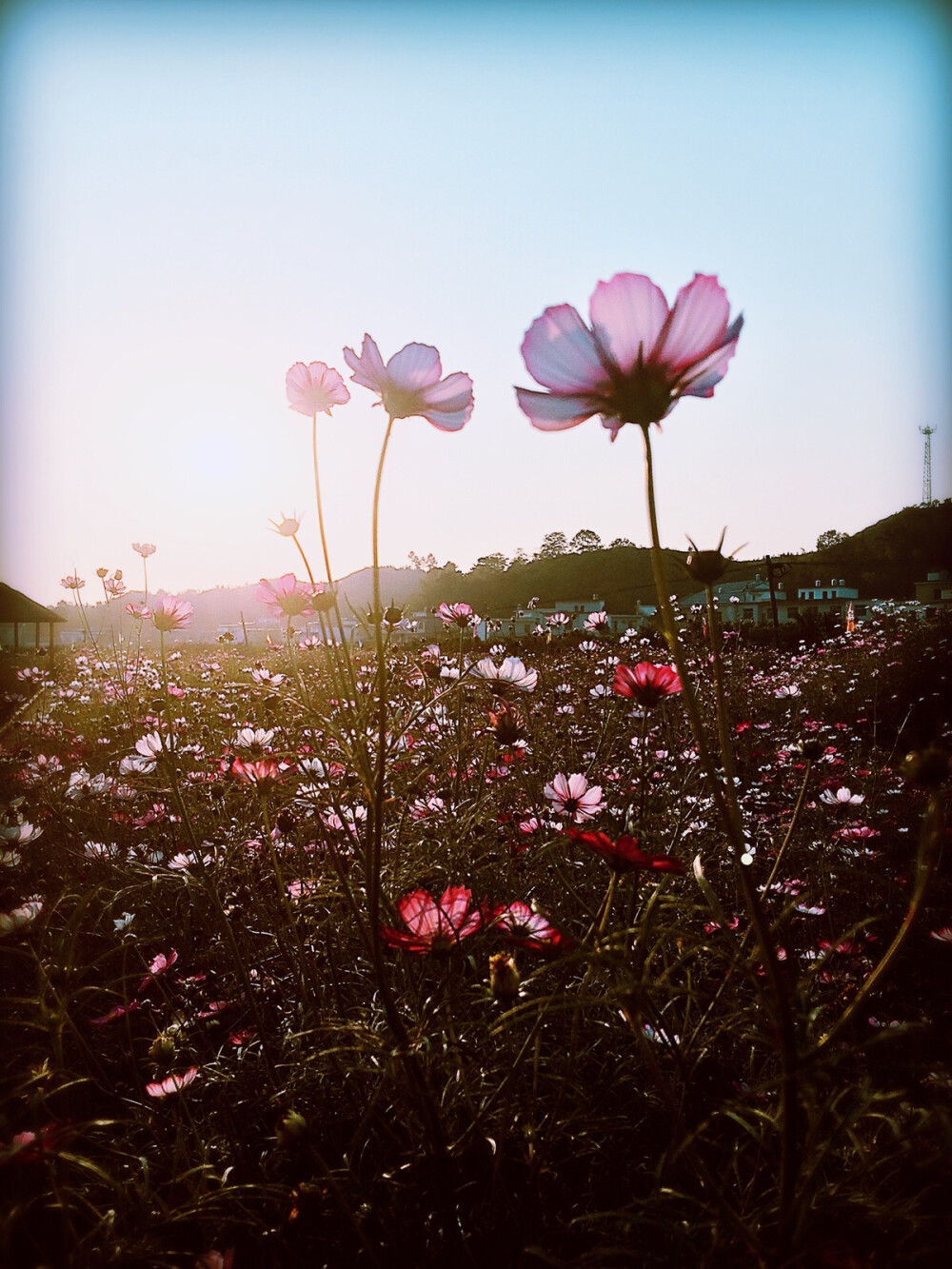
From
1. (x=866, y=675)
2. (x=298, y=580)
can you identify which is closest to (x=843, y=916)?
(x=298, y=580)

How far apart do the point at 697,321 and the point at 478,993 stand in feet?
2.80

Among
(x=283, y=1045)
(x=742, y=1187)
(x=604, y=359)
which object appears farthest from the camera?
(x=283, y=1045)

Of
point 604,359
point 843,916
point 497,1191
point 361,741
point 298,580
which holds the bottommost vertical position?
point 843,916

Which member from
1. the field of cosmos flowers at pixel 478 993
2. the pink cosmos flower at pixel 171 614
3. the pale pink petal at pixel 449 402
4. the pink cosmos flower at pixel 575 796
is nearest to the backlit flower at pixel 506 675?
the field of cosmos flowers at pixel 478 993

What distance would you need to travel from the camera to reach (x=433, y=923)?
2.37ft

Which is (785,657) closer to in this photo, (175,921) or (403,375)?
(175,921)

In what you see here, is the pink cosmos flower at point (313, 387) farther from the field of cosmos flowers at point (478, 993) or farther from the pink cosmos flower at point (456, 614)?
the pink cosmos flower at point (456, 614)

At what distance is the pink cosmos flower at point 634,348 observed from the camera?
1.56 feet

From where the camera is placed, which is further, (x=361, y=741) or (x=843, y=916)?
(x=843, y=916)

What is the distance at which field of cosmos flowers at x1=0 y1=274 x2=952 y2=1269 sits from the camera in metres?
0.50

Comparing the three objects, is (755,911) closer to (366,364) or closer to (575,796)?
(366,364)

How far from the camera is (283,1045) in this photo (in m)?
0.96

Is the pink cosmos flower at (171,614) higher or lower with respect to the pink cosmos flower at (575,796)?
higher

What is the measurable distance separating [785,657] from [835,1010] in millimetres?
5139
